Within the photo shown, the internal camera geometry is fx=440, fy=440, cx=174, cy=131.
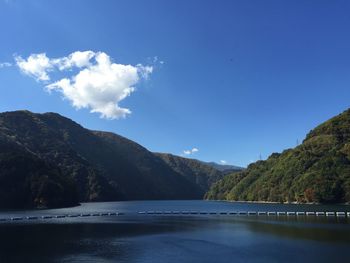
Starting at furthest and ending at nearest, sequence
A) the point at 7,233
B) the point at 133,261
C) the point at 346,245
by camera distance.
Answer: the point at 7,233 → the point at 346,245 → the point at 133,261

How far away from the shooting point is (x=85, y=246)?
240 ft

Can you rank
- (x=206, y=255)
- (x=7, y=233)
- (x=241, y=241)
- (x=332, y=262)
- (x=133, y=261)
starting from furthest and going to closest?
(x=7, y=233)
(x=241, y=241)
(x=206, y=255)
(x=133, y=261)
(x=332, y=262)

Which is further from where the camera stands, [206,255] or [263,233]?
[263,233]

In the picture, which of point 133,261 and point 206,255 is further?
point 206,255

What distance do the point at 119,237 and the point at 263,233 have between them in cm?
2955

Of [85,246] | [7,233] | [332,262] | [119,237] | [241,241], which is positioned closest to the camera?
[332,262]

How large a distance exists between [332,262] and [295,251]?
1037 centimetres

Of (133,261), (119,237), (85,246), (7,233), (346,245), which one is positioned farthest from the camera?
(7,233)

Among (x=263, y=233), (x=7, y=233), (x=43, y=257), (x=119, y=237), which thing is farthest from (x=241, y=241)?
(x=7, y=233)

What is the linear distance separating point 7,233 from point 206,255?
52141 millimetres

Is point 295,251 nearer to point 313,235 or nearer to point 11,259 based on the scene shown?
point 313,235

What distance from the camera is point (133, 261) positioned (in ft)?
191

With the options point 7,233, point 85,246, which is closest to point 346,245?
point 85,246

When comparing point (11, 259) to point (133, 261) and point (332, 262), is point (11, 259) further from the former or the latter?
point (332, 262)
